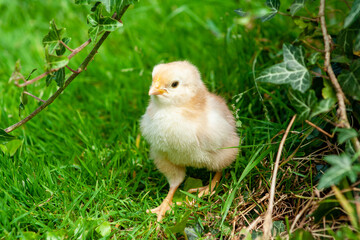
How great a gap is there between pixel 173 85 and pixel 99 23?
0.66 metres

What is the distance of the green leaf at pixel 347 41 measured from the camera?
96.1 inches

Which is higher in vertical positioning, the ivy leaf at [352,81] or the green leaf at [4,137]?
the ivy leaf at [352,81]

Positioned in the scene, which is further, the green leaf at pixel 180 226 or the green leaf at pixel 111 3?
the green leaf at pixel 180 226

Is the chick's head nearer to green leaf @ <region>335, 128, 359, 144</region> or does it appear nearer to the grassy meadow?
the grassy meadow

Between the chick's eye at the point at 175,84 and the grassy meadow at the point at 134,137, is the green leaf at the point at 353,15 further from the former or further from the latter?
the chick's eye at the point at 175,84

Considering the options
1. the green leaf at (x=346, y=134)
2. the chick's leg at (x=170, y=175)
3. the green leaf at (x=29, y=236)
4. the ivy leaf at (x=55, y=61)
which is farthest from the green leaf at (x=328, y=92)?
the green leaf at (x=29, y=236)

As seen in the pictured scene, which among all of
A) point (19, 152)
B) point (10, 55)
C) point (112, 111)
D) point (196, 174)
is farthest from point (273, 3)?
point (10, 55)

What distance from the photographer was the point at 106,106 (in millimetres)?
3857

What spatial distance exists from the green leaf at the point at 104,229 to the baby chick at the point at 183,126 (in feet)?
1.26

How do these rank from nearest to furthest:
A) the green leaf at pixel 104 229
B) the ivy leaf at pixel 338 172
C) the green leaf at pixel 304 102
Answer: the ivy leaf at pixel 338 172 → the green leaf at pixel 304 102 → the green leaf at pixel 104 229

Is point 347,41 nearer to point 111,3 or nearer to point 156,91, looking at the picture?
point 156,91

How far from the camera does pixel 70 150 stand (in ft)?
11.2

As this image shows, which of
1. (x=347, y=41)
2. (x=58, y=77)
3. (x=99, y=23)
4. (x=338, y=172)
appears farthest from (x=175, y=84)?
(x=338, y=172)

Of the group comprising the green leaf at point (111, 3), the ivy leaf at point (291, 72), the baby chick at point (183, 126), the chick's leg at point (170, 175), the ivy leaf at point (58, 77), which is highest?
the green leaf at point (111, 3)
